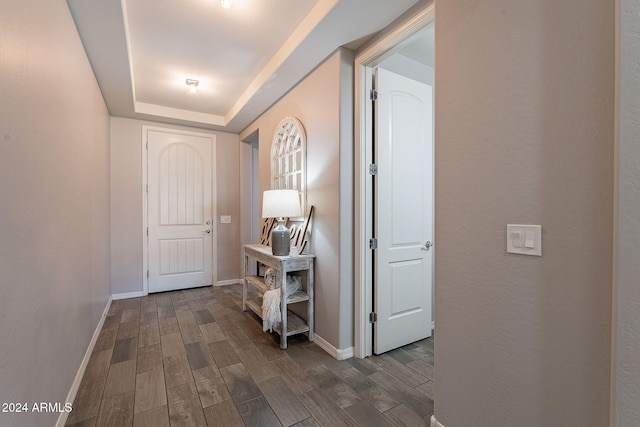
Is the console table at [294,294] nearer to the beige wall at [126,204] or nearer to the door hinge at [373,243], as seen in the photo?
the door hinge at [373,243]

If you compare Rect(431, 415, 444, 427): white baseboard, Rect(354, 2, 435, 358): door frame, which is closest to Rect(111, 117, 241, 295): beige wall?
Rect(354, 2, 435, 358): door frame

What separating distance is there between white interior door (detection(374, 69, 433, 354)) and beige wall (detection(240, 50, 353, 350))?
24 cm

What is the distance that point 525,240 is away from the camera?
1145 mm

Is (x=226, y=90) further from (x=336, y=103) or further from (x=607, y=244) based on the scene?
(x=607, y=244)

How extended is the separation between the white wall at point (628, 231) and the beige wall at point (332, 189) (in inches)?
63.3

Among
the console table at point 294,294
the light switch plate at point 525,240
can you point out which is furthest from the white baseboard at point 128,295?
the light switch plate at point 525,240

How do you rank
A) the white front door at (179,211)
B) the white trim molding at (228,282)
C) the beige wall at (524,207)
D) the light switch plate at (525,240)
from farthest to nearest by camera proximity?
1. the white trim molding at (228,282)
2. the white front door at (179,211)
3. the light switch plate at (525,240)
4. the beige wall at (524,207)

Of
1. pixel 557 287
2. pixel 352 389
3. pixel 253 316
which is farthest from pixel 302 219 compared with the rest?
pixel 557 287

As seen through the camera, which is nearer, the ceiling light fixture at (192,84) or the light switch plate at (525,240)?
the light switch plate at (525,240)

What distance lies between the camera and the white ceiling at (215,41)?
1.92 meters

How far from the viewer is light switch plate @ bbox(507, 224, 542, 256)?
1111 millimetres

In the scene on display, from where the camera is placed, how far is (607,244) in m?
0.94

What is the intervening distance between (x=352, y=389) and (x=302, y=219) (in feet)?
4.90

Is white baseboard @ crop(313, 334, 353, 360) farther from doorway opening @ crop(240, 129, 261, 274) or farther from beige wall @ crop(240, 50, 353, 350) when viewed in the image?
doorway opening @ crop(240, 129, 261, 274)
